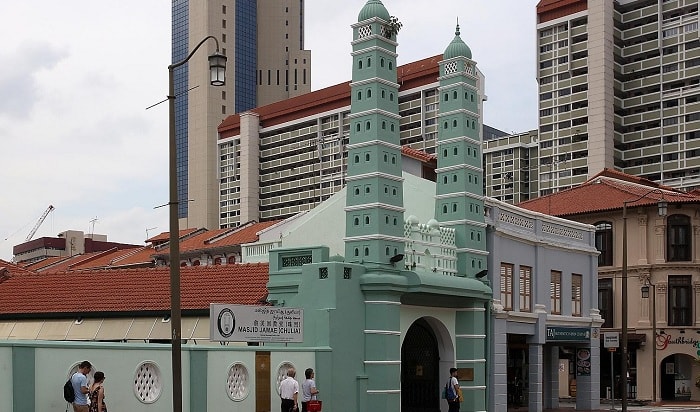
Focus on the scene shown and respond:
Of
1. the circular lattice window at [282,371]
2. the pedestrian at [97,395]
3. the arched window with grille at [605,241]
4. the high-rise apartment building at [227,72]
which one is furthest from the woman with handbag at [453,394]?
the high-rise apartment building at [227,72]

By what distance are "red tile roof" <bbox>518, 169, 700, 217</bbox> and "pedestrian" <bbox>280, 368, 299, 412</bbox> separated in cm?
3036

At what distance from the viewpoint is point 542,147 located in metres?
110

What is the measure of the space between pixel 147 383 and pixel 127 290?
A: 11833mm

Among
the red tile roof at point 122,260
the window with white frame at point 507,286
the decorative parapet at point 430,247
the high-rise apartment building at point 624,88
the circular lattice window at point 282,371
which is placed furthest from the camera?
the high-rise apartment building at point 624,88

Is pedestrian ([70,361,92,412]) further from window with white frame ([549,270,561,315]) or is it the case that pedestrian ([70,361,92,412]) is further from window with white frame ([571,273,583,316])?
window with white frame ([571,273,583,316])

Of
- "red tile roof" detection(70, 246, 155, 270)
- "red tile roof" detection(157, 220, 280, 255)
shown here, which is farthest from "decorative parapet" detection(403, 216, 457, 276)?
"red tile roof" detection(70, 246, 155, 270)

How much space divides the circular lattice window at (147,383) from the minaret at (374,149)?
7.68 meters

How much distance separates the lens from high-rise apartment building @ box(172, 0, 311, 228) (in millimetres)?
148875

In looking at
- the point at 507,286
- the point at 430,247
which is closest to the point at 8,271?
the point at 430,247

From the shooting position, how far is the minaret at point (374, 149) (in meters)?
27.6

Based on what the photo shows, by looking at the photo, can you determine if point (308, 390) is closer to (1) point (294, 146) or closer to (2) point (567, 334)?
(2) point (567, 334)

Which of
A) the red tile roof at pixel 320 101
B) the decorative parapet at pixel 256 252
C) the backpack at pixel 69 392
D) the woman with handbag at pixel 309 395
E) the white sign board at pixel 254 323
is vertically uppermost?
the red tile roof at pixel 320 101

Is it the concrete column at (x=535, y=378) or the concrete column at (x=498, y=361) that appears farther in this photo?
the concrete column at (x=535, y=378)

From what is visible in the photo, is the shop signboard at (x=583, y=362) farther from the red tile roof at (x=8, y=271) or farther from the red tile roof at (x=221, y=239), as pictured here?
the red tile roof at (x=221, y=239)
